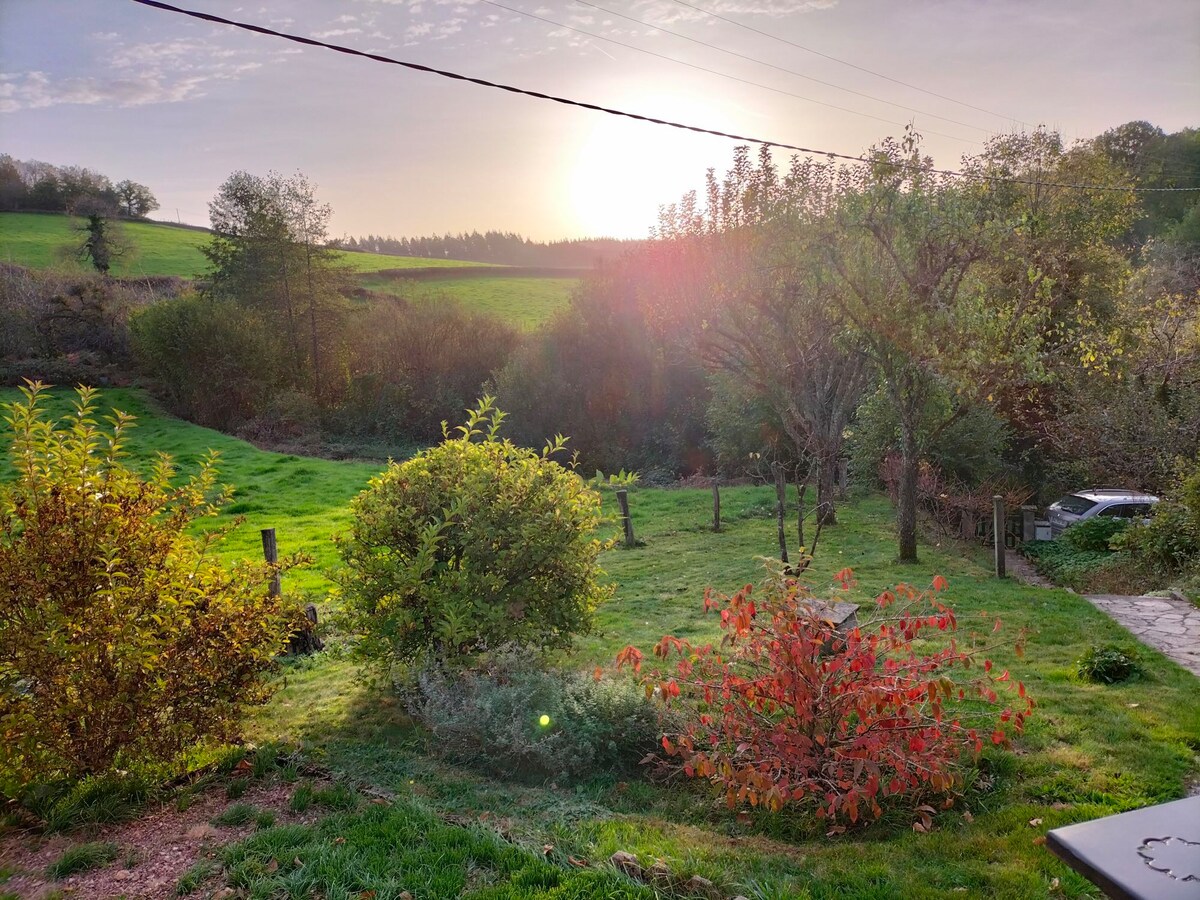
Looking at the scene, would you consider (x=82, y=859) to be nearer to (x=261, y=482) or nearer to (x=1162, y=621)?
(x=1162, y=621)

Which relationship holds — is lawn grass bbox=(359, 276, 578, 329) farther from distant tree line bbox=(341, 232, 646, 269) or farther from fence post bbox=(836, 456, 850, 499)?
fence post bbox=(836, 456, 850, 499)

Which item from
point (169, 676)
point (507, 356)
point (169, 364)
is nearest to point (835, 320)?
point (169, 676)

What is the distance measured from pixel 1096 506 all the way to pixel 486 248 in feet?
159

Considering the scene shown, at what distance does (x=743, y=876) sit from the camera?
149 inches

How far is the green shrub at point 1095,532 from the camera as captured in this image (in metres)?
14.9

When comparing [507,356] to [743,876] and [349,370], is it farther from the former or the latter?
[743,876]

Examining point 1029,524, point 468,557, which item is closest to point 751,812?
point 468,557

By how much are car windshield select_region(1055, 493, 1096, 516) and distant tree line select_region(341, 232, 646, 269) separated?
3837cm

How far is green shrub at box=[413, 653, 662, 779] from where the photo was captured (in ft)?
17.5

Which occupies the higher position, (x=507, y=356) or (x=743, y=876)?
(x=507, y=356)

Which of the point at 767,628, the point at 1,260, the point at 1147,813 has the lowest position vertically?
the point at 767,628

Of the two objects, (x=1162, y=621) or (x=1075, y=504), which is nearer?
(x=1162, y=621)

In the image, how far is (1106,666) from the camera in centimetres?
689

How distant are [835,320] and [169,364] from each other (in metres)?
26.9
